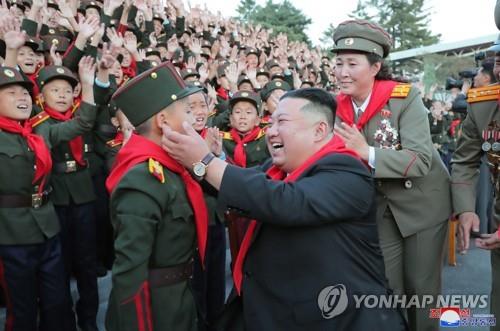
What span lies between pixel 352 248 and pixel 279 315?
0.39m

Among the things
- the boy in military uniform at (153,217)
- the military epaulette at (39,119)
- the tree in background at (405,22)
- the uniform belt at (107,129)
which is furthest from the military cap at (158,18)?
the tree in background at (405,22)

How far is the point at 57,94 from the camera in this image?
3662mm

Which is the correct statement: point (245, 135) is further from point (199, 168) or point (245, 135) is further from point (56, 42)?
point (199, 168)

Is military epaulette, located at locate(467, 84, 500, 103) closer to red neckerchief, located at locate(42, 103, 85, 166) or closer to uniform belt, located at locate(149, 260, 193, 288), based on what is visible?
uniform belt, located at locate(149, 260, 193, 288)

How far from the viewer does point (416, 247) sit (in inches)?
104

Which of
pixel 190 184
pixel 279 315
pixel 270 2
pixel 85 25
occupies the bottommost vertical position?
pixel 279 315

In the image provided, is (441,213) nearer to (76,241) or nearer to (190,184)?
(190,184)

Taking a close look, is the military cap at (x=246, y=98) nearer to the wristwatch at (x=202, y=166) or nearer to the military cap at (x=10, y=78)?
the military cap at (x=10, y=78)

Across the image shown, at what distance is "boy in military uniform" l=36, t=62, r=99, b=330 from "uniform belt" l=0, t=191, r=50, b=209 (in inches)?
22.9

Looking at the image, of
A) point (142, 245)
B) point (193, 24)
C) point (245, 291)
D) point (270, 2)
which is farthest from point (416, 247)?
point (270, 2)

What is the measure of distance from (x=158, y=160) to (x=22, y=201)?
4.99 feet

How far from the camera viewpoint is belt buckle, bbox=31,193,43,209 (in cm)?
305

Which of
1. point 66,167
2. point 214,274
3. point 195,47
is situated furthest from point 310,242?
point 195,47

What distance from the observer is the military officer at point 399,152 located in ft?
8.35
